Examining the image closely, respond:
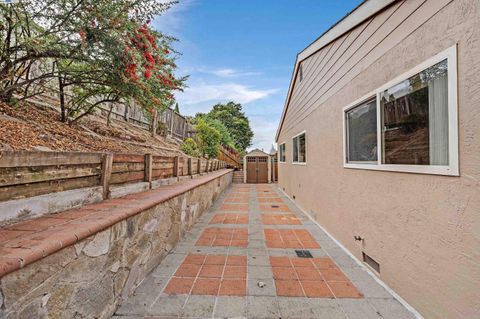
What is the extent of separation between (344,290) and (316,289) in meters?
0.29

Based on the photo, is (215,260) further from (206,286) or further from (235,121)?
(235,121)

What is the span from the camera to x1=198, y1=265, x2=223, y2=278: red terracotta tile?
263 centimetres

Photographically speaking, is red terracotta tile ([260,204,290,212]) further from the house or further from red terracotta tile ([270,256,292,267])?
red terracotta tile ([270,256,292,267])

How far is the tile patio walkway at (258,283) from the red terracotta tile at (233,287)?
0.03 feet

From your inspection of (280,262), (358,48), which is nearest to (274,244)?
(280,262)

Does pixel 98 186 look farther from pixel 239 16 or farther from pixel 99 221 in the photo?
pixel 239 16

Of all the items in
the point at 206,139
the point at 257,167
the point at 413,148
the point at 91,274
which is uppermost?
the point at 206,139

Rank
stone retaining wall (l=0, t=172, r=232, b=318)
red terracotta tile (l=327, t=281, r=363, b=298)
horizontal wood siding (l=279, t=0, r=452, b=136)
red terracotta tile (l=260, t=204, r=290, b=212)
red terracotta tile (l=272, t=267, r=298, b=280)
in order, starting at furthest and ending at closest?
red terracotta tile (l=260, t=204, r=290, b=212)
red terracotta tile (l=272, t=267, r=298, b=280)
red terracotta tile (l=327, t=281, r=363, b=298)
horizontal wood siding (l=279, t=0, r=452, b=136)
stone retaining wall (l=0, t=172, r=232, b=318)

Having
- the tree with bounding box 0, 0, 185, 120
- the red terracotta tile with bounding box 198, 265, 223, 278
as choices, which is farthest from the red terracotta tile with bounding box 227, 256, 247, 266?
the tree with bounding box 0, 0, 185, 120

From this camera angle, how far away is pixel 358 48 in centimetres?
320

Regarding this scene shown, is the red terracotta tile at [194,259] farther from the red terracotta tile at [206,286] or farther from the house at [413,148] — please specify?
the house at [413,148]

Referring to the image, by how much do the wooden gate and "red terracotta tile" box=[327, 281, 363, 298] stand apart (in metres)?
12.1

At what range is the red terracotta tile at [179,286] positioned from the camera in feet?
7.54

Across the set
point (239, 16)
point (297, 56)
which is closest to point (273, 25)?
point (239, 16)
